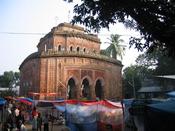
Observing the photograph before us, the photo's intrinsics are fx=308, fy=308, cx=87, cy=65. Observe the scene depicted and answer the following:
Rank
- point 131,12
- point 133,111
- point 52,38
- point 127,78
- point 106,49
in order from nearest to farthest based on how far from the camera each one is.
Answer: point 131,12 < point 133,111 < point 52,38 < point 106,49 < point 127,78

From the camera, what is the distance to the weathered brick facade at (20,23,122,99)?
33109 millimetres

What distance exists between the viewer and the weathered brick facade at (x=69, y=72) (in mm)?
33109

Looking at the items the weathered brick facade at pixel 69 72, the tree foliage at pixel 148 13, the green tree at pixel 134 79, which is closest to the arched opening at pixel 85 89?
the weathered brick facade at pixel 69 72

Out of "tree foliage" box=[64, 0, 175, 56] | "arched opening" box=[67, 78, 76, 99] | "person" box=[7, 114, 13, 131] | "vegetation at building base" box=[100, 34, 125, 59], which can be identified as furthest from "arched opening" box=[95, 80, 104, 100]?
"tree foliage" box=[64, 0, 175, 56]

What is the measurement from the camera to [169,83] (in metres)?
32.7

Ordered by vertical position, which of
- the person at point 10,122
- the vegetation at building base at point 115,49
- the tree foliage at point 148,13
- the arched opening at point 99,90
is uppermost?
the vegetation at building base at point 115,49

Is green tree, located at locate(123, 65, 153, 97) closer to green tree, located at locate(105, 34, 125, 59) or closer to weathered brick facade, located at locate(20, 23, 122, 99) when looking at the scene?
green tree, located at locate(105, 34, 125, 59)

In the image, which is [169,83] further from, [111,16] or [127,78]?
[111,16]

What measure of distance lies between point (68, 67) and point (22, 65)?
27.9 ft

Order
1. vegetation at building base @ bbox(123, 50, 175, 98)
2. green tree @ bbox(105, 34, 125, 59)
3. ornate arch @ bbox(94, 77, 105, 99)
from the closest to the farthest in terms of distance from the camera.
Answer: ornate arch @ bbox(94, 77, 105, 99)
vegetation at building base @ bbox(123, 50, 175, 98)
green tree @ bbox(105, 34, 125, 59)

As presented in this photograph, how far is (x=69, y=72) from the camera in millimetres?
33562

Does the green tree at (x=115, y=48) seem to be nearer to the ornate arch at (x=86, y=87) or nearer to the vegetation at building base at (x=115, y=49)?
the vegetation at building base at (x=115, y=49)

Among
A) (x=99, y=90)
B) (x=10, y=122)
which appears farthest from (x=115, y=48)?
(x=10, y=122)

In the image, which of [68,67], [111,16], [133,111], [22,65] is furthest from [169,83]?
[111,16]
